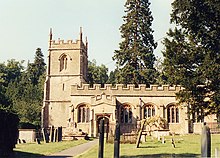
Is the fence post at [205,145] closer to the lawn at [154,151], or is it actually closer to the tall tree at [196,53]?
the lawn at [154,151]

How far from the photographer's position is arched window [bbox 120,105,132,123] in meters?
41.2

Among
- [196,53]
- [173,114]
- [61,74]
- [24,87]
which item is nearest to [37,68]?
[24,87]

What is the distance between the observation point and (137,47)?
46219 millimetres

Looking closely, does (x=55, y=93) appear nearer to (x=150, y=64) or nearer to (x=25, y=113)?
(x=25, y=113)

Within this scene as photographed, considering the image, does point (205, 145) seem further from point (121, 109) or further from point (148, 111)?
point (148, 111)

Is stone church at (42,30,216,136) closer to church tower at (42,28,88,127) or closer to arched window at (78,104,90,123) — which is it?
arched window at (78,104,90,123)

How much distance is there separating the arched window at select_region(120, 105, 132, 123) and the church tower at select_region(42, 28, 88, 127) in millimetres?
8700

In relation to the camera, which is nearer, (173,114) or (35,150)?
(35,150)

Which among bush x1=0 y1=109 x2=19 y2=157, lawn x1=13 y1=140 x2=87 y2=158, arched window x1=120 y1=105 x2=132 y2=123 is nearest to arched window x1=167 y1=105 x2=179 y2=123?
arched window x1=120 y1=105 x2=132 y2=123

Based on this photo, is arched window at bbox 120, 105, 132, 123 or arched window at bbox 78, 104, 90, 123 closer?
arched window at bbox 120, 105, 132, 123

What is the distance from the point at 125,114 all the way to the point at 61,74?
1218 cm

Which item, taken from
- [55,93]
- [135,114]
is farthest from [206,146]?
[55,93]

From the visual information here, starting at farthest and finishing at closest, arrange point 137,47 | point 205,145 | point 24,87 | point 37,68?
1. point 37,68
2. point 24,87
3. point 137,47
4. point 205,145

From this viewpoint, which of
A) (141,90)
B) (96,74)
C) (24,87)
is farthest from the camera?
(96,74)
